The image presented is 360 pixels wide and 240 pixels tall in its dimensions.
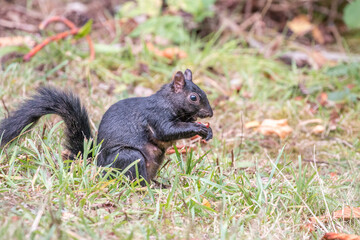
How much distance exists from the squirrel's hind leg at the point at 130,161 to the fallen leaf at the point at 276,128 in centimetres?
144

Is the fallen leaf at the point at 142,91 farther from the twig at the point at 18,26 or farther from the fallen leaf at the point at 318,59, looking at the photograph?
the fallen leaf at the point at 318,59

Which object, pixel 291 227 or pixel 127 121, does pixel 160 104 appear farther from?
pixel 291 227

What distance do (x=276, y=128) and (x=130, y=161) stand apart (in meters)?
1.57

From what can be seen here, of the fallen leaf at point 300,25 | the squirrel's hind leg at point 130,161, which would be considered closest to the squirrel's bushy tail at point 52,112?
the squirrel's hind leg at point 130,161

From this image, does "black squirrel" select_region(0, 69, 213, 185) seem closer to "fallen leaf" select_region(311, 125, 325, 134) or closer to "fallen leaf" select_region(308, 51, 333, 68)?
"fallen leaf" select_region(311, 125, 325, 134)

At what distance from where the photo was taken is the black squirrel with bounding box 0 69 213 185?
2.64 m

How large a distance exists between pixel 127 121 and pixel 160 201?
595 millimetres

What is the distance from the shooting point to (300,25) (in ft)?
20.9

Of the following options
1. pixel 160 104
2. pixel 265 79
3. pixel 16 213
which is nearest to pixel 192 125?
pixel 160 104

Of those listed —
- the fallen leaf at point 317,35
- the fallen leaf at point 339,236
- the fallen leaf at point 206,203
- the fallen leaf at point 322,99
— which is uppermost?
the fallen leaf at point 206,203

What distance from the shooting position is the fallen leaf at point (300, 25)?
6.30m

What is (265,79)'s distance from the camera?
4.91 m

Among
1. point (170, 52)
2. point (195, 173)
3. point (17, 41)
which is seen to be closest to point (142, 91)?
point (170, 52)

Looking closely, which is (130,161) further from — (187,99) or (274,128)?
(274,128)
